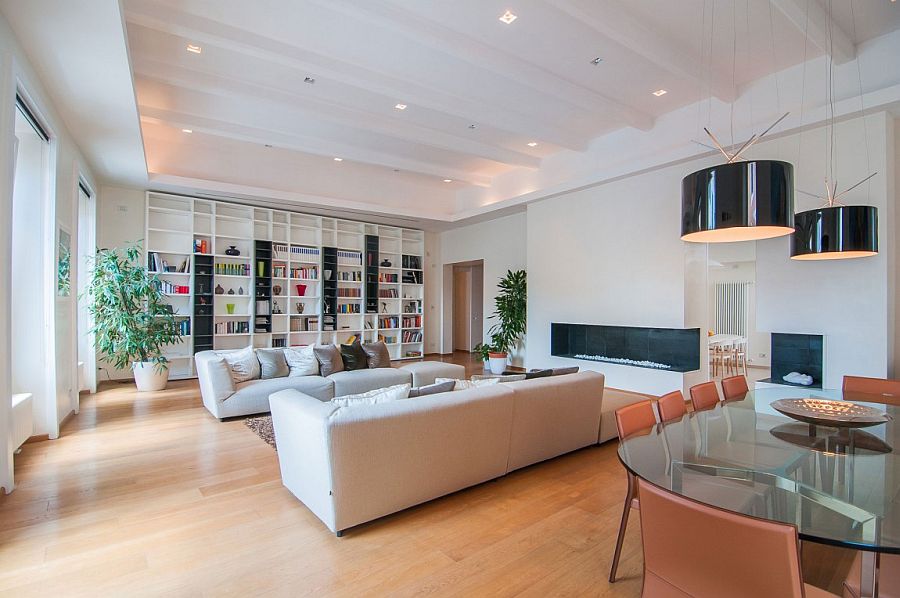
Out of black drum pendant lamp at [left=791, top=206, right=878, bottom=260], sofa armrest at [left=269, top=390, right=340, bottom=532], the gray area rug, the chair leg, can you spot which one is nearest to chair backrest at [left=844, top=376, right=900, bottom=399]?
black drum pendant lamp at [left=791, top=206, right=878, bottom=260]

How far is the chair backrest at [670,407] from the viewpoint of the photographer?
2.60 m

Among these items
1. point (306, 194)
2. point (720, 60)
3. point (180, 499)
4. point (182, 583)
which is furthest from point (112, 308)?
point (720, 60)

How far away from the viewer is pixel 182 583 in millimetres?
2109

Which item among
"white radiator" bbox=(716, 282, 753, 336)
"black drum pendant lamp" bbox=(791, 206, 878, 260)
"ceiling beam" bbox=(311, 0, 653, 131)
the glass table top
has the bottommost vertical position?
the glass table top

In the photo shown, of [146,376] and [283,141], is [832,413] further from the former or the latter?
[146,376]

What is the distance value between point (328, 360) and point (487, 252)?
5.00 meters

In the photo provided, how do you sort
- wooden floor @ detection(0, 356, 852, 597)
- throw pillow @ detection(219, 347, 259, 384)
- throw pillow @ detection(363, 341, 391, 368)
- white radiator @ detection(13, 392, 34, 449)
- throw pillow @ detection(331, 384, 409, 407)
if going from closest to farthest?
wooden floor @ detection(0, 356, 852, 597), throw pillow @ detection(331, 384, 409, 407), white radiator @ detection(13, 392, 34, 449), throw pillow @ detection(219, 347, 259, 384), throw pillow @ detection(363, 341, 391, 368)

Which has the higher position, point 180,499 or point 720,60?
point 720,60

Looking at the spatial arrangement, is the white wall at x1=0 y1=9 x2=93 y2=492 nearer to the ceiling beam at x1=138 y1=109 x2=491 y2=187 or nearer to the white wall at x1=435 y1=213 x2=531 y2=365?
the ceiling beam at x1=138 y1=109 x2=491 y2=187

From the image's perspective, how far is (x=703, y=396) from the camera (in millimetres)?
3055

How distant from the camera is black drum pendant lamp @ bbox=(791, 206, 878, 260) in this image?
286 cm

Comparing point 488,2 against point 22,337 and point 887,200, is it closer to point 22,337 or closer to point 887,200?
point 887,200

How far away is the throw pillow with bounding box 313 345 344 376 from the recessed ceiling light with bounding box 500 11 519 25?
166 inches

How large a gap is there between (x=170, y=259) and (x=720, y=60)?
832cm
